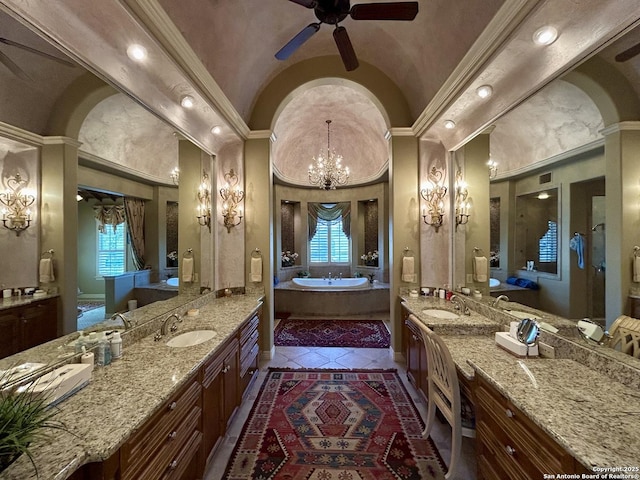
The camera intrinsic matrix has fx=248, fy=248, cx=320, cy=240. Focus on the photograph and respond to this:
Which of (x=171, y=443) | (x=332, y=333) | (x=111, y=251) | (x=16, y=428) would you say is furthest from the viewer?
(x=332, y=333)

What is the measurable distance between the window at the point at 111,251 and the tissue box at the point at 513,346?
2850 mm

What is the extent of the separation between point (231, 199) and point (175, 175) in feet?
3.54

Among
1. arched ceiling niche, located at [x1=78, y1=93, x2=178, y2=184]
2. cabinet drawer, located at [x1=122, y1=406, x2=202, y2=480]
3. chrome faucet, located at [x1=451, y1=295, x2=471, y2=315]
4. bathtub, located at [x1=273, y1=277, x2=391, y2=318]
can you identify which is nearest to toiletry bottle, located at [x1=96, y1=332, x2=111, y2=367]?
cabinet drawer, located at [x1=122, y1=406, x2=202, y2=480]

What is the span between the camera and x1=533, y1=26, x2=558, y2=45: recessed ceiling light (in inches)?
61.9

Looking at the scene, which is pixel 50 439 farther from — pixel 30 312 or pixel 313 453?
pixel 313 453

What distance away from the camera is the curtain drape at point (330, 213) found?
289 inches

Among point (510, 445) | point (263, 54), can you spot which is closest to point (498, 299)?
point (510, 445)

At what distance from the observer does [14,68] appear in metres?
1.11

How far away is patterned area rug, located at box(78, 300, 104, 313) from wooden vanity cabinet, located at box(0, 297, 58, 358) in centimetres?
12

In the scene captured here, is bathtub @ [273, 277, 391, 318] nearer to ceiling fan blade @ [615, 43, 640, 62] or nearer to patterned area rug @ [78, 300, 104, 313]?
patterned area rug @ [78, 300, 104, 313]

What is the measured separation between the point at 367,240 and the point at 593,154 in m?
5.85

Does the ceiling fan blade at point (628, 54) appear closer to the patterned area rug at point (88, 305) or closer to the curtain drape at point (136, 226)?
the curtain drape at point (136, 226)

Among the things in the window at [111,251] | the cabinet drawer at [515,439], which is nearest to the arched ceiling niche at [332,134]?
the window at [111,251]

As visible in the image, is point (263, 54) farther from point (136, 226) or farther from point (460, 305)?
point (460, 305)
